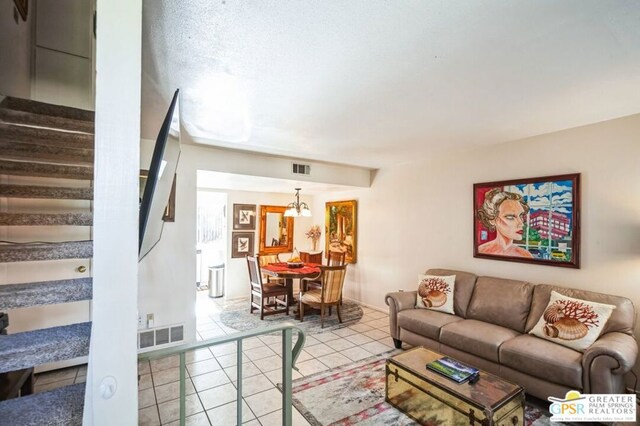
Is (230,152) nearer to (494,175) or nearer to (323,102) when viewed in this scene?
(323,102)

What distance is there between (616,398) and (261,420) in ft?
8.63

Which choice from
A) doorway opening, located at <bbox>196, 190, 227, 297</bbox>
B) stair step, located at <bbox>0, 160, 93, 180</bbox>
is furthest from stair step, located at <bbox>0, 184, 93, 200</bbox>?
doorway opening, located at <bbox>196, 190, 227, 297</bbox>

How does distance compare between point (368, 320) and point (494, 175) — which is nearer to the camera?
point (494, 175)

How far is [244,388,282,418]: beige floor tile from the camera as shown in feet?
7.81

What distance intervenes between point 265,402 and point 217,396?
45 centimetres

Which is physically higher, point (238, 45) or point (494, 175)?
point (238, 45)

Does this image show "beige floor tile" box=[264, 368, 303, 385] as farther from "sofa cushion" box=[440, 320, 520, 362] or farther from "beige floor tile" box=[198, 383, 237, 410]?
"sofa cushion" box=[440, 320, 520, 362]

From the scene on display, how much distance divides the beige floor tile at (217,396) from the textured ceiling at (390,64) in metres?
2.49

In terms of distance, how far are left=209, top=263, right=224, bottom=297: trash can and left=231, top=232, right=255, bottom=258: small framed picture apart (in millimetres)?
495

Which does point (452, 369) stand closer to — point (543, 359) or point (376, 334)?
point (543, 359)

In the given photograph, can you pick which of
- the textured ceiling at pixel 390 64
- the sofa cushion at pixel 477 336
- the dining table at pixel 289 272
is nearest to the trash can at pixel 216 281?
the dining table at pixel 289 272

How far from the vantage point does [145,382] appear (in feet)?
9.15

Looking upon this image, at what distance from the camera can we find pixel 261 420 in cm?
226

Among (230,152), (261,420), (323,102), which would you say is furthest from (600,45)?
(230,152)
